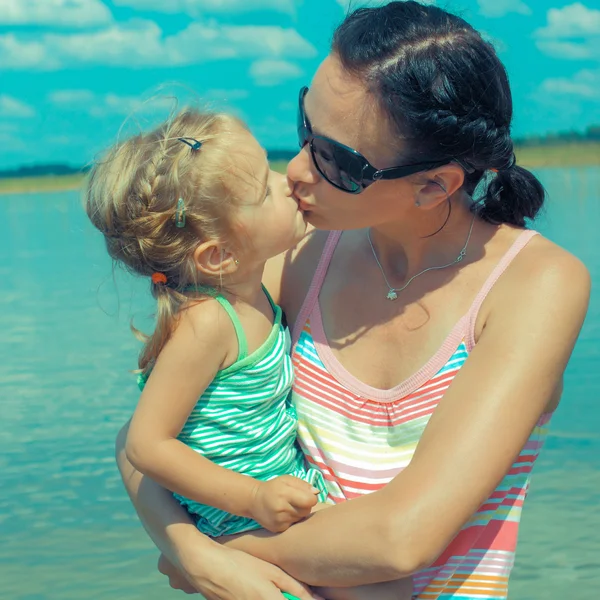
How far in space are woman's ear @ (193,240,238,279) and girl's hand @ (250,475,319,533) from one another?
55 centimetres

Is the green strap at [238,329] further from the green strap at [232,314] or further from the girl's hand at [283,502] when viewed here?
the girl's hand at [283,502]

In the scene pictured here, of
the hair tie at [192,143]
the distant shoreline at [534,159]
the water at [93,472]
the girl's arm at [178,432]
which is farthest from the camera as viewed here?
the distant shoreline at [534,159]

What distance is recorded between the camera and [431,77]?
7.80 feet

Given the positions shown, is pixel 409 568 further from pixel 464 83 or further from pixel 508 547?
pixel 464 83

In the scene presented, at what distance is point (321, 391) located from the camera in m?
2.57

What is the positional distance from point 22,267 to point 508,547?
37.1 feet

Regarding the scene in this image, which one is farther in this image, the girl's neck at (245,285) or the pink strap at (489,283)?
the girl's neck at (245,285)

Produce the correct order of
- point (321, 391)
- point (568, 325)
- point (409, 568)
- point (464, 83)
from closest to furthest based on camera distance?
1. point (409, 568)
2. point (568, 325)
3. point (464, 83)
4. point (321, 391)

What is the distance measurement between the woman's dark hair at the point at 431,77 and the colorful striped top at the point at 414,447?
0.98 ft

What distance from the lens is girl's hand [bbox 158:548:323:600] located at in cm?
231

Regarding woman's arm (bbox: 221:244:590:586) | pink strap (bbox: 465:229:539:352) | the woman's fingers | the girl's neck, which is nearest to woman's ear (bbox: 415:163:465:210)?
pink strap (bbox: 465:229:539:352)

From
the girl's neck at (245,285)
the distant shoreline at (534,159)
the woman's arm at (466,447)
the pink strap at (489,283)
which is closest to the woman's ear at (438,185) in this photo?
the pink strap at (489,283)

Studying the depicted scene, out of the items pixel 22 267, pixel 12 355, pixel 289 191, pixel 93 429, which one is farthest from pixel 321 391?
pixel 22 267

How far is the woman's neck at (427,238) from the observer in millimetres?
2624
